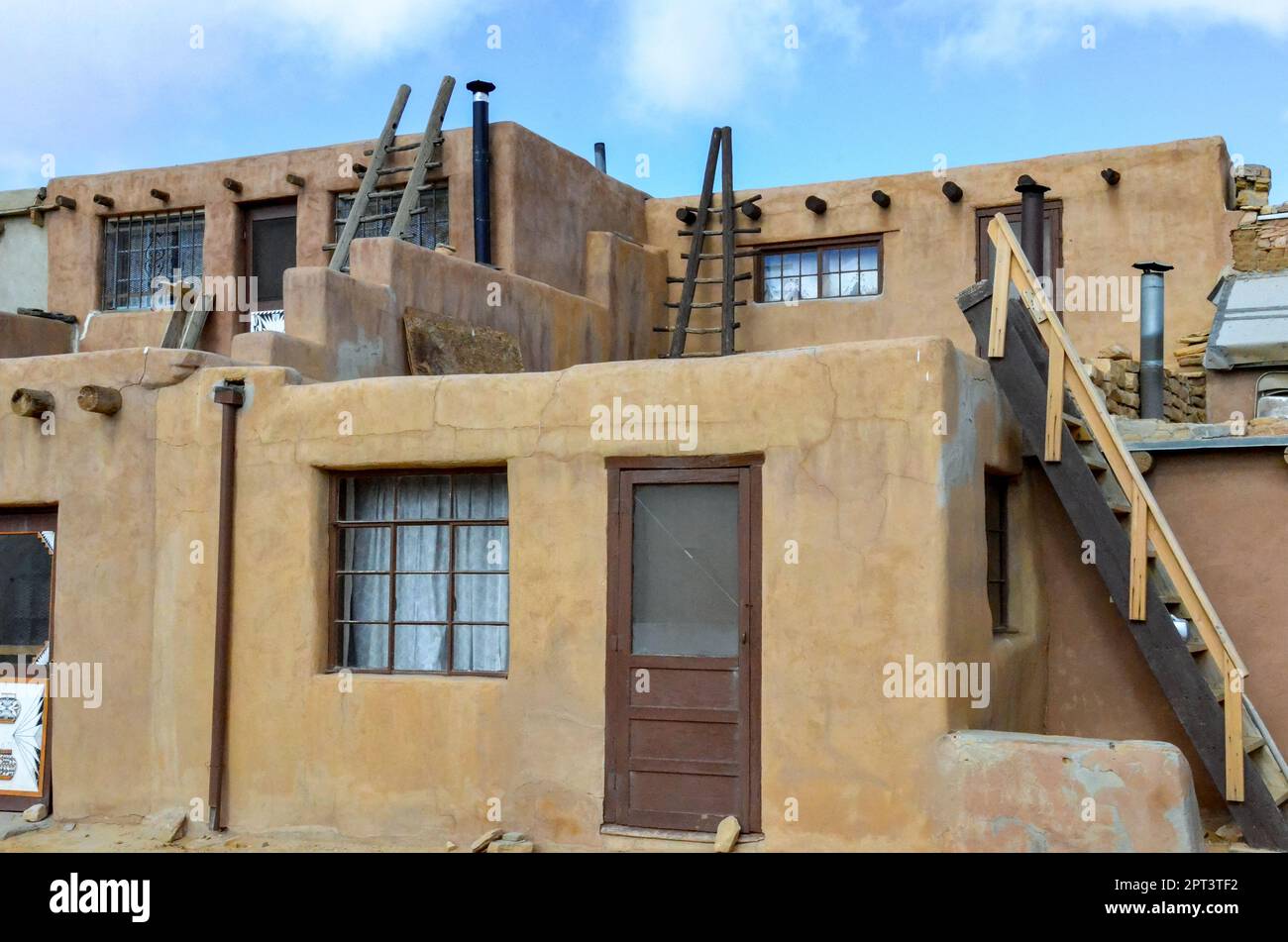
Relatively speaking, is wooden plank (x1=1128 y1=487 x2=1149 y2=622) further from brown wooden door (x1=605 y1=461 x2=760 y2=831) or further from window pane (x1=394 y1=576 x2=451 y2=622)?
window pane (x1=394 y1=576 x2=451 y2=622)

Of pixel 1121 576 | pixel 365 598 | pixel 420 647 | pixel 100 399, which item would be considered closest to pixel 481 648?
pixel 420 647

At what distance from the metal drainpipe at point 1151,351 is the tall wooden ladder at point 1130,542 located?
3.10 meters

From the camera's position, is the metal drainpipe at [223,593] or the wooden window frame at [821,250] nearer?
the metal drainpipe at [223,593]

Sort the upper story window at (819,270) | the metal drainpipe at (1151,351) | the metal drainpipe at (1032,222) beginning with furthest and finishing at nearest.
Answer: the upper story window at (819,270)
the metal drainpipe at (1151,351)
the metal drainpipe at (1032,222)

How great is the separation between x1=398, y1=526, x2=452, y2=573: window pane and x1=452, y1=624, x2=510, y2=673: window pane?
1.50ft

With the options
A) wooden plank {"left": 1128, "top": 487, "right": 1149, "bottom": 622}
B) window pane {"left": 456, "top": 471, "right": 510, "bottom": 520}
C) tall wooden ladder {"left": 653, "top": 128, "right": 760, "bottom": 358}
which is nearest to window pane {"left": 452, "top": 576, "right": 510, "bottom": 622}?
window pane {"left": 456, "top": 471, "right": 510, "bottom": 520}

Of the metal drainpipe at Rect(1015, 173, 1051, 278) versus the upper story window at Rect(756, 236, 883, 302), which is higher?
the upper story window at Rect(756, 236, 883, 302)

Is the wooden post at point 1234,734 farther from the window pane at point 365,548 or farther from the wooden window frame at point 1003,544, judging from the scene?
the window pane at point 365,548

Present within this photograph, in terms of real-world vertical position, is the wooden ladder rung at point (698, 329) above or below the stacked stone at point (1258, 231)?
below

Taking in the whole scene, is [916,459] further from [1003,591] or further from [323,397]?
[323,397]

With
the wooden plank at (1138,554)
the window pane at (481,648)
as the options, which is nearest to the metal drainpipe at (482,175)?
the window pane at (481,648)

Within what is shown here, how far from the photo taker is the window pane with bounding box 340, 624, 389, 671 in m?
9.74

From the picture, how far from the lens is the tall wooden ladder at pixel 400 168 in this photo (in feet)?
46.0
